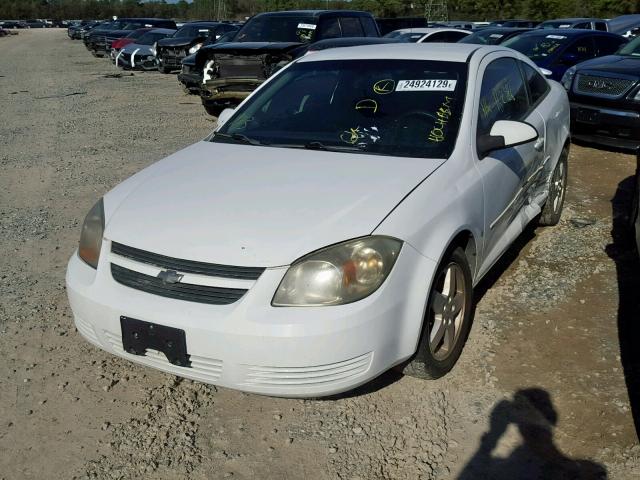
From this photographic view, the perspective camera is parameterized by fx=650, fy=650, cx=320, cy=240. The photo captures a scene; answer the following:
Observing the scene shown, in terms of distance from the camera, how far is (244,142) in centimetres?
388

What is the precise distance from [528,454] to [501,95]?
234 cm

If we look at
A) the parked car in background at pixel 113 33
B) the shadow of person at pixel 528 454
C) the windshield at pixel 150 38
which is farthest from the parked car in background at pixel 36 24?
the shadow of person at pixel 528 454

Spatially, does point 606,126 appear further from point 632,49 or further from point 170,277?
point 170,277

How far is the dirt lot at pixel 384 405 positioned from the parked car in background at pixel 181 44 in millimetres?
14532

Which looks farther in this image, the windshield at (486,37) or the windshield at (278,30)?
the windshield at (486,37)

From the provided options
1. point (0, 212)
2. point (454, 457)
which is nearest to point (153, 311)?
point (454, 457)

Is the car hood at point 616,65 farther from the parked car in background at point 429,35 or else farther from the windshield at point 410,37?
the windshield at point 410,37

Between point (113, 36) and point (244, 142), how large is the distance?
27.6m

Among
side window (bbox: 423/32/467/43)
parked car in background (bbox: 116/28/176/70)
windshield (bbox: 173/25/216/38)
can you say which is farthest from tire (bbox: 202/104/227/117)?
parked car in background (bbox: 116/28/176/70)

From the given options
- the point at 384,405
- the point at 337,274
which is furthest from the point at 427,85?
the point at 384,405

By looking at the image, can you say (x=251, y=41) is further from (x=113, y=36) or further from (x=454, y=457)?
(x=113, y=36)

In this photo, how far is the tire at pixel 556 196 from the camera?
5246mm

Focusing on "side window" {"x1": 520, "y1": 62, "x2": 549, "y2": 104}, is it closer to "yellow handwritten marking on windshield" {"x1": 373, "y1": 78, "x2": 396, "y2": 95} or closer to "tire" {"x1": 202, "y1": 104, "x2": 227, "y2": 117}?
"yellow handwritten marking on windshield" {"x1": 373, "y1": 78, "x2": 396, "y2": 95}

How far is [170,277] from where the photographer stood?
268cm
